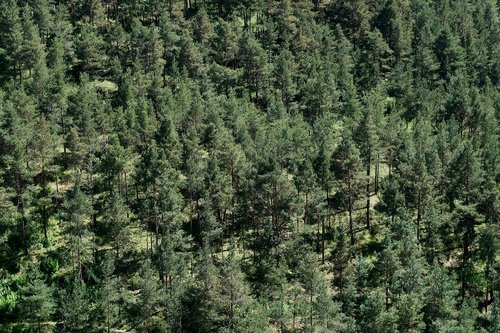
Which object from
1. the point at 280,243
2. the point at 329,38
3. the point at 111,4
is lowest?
the point at 280,243

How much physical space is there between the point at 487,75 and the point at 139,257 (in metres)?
82.4

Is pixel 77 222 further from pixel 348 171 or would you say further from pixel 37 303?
pixel 348 171

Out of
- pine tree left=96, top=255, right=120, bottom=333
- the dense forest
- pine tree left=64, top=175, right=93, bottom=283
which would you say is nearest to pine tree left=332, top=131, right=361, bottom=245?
the dense forest

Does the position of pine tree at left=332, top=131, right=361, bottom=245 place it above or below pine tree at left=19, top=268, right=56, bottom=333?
above

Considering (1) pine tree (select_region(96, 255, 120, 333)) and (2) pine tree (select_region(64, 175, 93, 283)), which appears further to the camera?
(2) pine tree (select_region(64, 175, 93, 283))

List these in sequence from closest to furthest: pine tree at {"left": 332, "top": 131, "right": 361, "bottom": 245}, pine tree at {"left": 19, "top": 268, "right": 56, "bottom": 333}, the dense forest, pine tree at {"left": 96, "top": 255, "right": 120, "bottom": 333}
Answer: pine tree at {"left": 19, "top": 268, "right": 56, "bottom": 333} < pine tree at {"left": 96, "top": 255, "right": 120, "bottom": 333} < the dense forest < pine tree at {"left": 332, "top": 131, "right": 361, "bottom": 245}

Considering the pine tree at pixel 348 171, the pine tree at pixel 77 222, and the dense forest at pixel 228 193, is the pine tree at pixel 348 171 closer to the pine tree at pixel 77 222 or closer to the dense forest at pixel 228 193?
the dense forest at pixel 228 193

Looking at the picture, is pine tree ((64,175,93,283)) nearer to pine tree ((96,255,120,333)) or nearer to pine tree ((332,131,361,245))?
pine tree ((96,255,120,333))

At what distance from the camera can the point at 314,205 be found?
68750mm

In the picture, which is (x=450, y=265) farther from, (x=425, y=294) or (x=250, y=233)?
(x=250, y=233)

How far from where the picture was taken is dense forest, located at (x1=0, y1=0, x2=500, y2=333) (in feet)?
188

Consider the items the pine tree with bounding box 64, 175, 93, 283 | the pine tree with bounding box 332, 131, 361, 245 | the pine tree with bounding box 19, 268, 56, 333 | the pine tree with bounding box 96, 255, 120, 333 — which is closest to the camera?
the pine tree with bounding box 19, 268, 56, 333

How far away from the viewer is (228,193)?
224ft

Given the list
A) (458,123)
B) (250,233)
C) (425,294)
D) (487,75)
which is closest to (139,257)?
(250,233)
